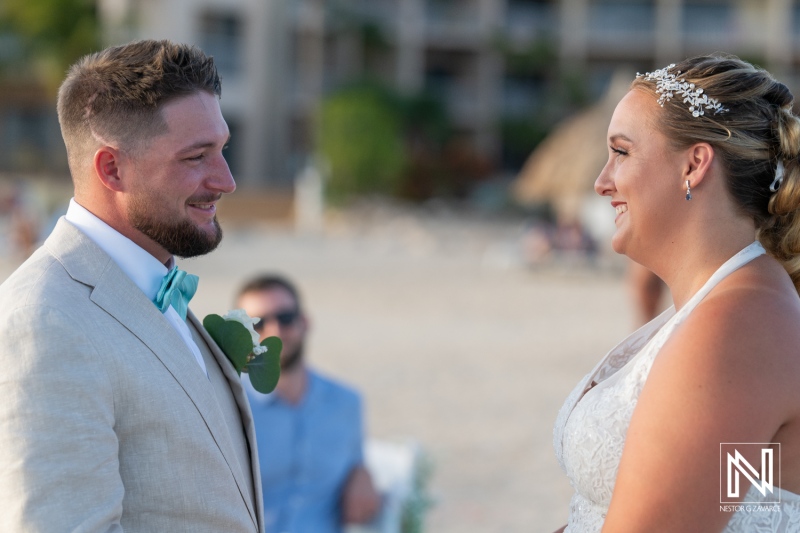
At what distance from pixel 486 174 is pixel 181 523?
33.6m

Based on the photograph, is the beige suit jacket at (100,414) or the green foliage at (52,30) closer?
the beige suit jacket at (100,414)

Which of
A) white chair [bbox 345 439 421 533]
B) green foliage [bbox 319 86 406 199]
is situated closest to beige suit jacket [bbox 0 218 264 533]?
white chair [bbox 345 439 421 533]

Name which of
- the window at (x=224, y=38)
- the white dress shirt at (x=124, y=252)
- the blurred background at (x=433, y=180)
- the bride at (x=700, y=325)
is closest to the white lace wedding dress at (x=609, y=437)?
the bride at (x=700, y=325)

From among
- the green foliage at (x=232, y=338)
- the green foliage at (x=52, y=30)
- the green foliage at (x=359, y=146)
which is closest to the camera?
the green foliage at (x=232, y=338)

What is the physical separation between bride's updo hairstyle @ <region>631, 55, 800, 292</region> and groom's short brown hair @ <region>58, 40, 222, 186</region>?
3.43 feet

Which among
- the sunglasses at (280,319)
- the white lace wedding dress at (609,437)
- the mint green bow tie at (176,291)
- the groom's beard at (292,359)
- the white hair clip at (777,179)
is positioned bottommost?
the groom's beard at (292,359)

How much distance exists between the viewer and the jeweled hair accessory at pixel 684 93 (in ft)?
6.64

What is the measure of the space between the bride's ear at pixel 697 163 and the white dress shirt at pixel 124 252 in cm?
110

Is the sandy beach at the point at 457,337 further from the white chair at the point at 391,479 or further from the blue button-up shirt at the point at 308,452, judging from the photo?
the blue button-up shirt at the point at 308,452

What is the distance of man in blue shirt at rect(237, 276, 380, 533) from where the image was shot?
13.1 feet

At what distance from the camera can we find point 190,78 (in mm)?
2035

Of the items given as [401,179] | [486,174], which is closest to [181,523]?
[401,179]

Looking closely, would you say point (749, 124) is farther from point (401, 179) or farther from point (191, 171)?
point (401, 179)

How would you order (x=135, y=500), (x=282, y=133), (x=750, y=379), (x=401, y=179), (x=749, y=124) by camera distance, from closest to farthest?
(x=750, y=379) → (x=135, y=500) → (x=749, y=124) → (x=401, y=179) → (x=282, y=133)
